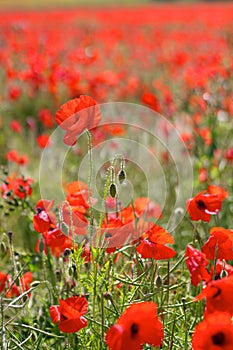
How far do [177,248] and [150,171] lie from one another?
64.8 inches

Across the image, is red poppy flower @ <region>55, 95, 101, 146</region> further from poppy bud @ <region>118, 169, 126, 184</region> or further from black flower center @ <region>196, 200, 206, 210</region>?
black flower center @ <region>196, 200, 206, 210</region>

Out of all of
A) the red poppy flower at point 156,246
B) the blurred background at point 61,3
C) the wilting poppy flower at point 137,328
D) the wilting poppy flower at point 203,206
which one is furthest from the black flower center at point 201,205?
the blurred background at point 61,3

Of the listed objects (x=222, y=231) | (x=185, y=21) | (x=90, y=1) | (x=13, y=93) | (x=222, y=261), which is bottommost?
(x=90, y=1)

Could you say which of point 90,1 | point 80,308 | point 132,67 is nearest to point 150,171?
point 80,308

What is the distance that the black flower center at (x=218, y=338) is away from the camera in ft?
4.28

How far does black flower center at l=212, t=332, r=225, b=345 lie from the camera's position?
130 centimetres

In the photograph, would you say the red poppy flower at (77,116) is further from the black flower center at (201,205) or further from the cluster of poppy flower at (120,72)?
the cluster of poppy flower at (120,72)

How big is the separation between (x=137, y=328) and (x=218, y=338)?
166 mm

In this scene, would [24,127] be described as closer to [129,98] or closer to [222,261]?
[129,98]

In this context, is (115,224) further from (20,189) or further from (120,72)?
(120,72)

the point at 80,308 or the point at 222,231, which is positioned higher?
the point at 222,231

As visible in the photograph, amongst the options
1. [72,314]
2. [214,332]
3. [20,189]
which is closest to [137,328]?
[214,332]

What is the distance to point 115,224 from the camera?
72.0 inches

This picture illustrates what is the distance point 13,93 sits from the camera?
15.5ft
